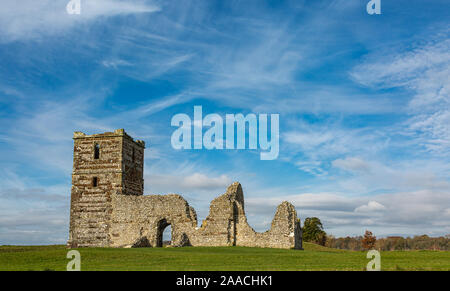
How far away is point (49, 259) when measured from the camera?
21.2m

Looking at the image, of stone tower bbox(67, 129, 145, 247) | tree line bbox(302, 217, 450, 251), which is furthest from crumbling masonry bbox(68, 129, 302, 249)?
tree line bbox(302, 217, 450, 251)

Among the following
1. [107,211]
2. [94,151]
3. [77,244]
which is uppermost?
[94,151]

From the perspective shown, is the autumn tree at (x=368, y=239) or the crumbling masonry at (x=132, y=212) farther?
the autumn tree at (x=368, y=239)

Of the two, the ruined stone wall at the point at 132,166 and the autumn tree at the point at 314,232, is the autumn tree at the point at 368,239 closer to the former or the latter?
the autumn tree at the point at 314,232

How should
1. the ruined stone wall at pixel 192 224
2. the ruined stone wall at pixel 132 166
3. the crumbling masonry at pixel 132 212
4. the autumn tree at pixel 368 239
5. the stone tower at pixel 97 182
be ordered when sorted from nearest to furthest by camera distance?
the ruined stone wall at pixel 192 224, the crumbling masonry at pixel 132 212, the stone tower at pixel 97 182, the ruined stone wall at pixel 132 166, the autumn tree at pixel 368 239

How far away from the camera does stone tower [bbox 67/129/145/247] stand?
38125mm

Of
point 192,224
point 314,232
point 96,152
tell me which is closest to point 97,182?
point 96,152

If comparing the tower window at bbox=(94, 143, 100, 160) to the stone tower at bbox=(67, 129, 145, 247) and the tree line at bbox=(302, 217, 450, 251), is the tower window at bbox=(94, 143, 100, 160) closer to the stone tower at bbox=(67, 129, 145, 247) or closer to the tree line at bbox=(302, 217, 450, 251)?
the stone tower at bbox=(67, 129, 145, 247)

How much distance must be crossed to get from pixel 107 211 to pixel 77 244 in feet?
12.6

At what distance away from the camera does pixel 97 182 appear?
38.8m

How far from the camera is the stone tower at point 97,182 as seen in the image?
38125 millimetres

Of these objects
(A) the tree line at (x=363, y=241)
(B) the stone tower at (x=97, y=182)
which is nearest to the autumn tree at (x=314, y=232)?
(A) the tree line at (x=363, y=241)
